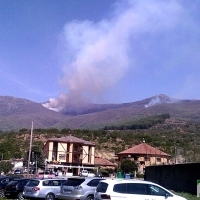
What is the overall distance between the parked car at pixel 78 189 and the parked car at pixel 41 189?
2.81 m

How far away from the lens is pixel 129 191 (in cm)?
1577

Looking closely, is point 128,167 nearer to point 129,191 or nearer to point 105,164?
point 105,164

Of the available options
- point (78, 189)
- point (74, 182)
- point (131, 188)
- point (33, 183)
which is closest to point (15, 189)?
point (33, 183)

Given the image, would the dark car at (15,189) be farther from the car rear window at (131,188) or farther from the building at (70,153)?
the building at (70,153)

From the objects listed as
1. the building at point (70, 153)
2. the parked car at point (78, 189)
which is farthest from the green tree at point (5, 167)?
the parked car at point (78, 189)

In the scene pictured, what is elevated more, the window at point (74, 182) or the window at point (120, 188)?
the window at point (74, 182)

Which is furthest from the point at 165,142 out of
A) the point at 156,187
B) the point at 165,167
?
the point at 156,187

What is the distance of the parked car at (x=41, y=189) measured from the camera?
22.3 m

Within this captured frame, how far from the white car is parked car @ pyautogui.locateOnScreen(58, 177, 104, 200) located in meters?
3.31

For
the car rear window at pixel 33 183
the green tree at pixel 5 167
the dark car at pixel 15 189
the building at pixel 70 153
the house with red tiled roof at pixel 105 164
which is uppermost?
the building at pixel 70 153

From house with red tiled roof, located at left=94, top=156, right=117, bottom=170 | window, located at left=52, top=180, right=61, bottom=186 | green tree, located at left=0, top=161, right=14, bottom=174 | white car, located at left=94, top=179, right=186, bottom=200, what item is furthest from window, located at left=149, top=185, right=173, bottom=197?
house with red tiled roof, located at left=94, top=156, right=117, bottom=170

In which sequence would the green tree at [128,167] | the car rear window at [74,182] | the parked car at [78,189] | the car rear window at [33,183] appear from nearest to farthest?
1. the parked car at [78,189]
2. the car rear window at [74,182]
3. the car rear window at [33,183]
4. the green tree at [128,167]

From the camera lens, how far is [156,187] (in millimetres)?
16234

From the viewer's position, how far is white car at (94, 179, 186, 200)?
51.0ft
